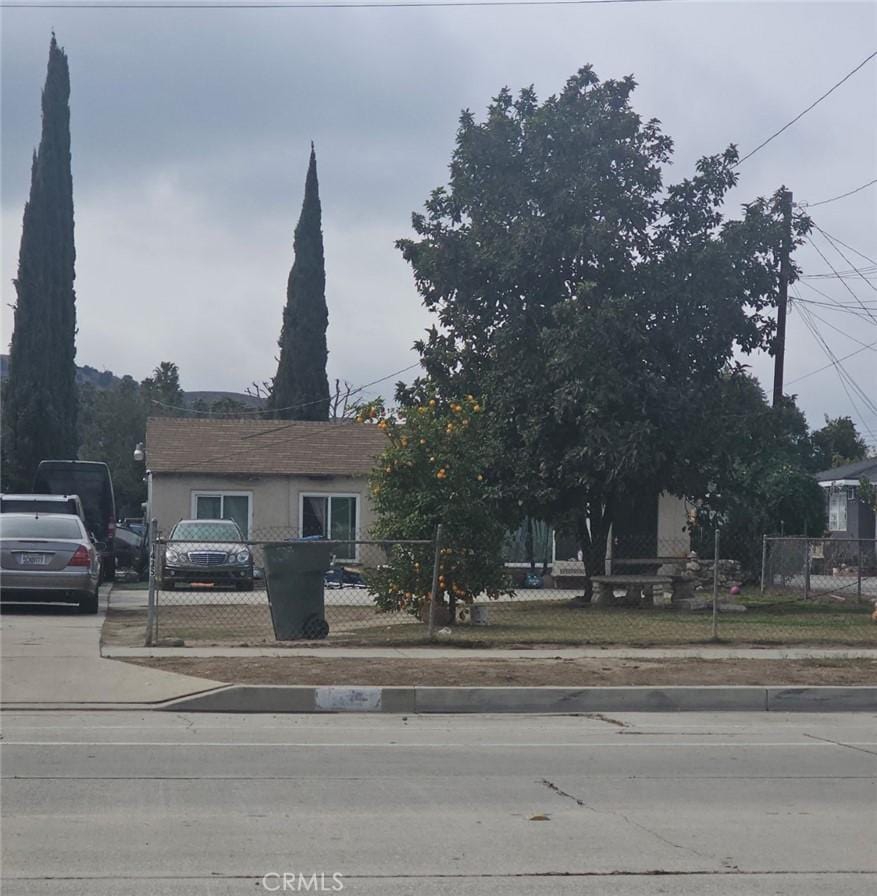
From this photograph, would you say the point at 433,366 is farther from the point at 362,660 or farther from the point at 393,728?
the point at 393,728

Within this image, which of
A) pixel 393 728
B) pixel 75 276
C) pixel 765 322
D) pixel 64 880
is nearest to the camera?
pixel 64 880

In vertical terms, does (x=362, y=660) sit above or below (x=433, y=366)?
below

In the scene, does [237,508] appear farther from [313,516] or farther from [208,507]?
[313,516]

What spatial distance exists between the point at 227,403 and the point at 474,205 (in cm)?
4840

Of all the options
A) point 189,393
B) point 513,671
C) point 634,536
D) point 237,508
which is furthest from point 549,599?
point 189,393

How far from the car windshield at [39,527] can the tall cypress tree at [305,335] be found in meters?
32.4

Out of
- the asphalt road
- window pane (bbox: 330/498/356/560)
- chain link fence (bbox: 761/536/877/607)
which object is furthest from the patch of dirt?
window pane (bbox: 330/498/356/560)

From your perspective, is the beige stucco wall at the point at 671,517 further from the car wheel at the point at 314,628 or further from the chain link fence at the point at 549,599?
the car wheel at the point at 314,628

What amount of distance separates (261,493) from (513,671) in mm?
21426

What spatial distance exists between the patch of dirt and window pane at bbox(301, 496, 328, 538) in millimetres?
19947

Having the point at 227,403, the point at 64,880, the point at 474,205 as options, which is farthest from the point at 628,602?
the point at 227,403

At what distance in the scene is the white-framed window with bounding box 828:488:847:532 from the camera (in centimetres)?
5666

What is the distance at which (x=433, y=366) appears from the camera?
25.7 meters

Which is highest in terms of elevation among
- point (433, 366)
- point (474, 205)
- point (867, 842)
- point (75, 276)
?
point (75, 276)
